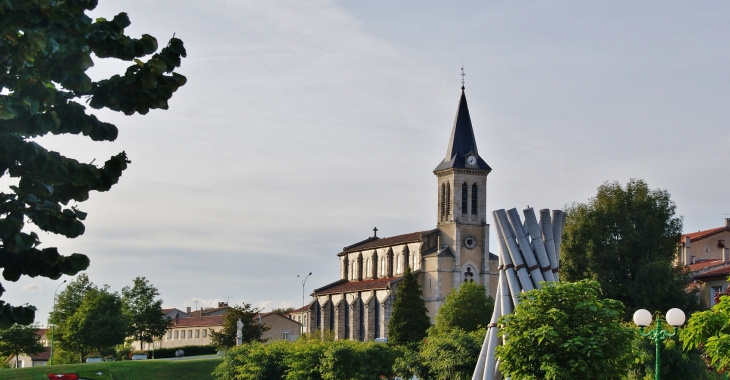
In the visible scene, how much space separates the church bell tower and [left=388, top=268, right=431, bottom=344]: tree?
13.8m

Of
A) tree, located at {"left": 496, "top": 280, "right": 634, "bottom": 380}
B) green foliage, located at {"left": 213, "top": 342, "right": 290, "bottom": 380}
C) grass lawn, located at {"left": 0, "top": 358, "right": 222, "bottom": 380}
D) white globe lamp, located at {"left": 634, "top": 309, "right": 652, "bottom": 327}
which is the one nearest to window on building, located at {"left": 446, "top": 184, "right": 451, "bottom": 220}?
grass lawn, located at {"left": 0, "top": 358, "right": 222, "bottom": 380}

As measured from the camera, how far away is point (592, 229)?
73.4 meters

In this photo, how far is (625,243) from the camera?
7300 cm

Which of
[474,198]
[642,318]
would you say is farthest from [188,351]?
[642,318]

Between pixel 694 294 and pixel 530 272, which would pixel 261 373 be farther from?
pixel 694 294

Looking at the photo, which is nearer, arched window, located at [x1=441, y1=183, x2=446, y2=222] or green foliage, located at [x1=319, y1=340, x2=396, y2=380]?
green foliage, located at [x1=319, y1=340, x2=396, y2=380]

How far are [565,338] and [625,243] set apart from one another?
46530 millimetres

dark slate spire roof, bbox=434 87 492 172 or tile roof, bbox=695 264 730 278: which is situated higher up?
dark slate spire roof, bbox=434 87 492 172

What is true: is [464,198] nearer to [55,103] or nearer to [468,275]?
[468,275]

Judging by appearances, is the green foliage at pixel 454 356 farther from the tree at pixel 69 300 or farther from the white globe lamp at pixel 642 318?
the tree at pixel 69 300

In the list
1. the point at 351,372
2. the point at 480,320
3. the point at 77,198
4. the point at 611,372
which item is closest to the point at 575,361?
the point at 611,372

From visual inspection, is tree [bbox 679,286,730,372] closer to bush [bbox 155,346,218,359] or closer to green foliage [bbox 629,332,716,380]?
green foliage [bbox 629,332,716,380]

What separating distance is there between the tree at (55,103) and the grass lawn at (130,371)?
60864 millimetres

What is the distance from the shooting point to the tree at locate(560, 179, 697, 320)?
69.2m
